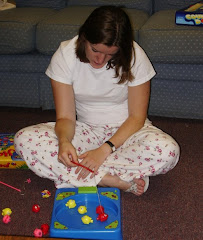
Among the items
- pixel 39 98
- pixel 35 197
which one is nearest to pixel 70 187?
pixel 35 197

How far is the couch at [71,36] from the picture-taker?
1747 mm

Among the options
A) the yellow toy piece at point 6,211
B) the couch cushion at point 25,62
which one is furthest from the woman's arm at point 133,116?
the couch cushion at point 25,62

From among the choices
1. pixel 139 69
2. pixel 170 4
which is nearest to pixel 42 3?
pixel 170 4

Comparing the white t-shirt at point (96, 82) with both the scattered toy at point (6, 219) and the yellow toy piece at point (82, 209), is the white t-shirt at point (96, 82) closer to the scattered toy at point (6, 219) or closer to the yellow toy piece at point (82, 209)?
the yellow toy piece at point (82, 209)

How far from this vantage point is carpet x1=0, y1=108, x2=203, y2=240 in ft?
3.93

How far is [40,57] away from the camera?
1.96 m

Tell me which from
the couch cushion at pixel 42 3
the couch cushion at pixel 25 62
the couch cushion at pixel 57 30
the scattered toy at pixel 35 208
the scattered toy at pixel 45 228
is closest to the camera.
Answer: the scattered toy at pixel 45 228

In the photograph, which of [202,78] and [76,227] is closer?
[76,227]

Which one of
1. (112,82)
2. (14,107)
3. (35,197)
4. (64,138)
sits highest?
(112,82)

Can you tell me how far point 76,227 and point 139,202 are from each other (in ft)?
0.94

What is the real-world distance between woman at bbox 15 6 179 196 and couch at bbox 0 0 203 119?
45cm

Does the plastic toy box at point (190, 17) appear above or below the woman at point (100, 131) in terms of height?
above

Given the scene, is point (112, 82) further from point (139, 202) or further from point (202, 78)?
point (202, 78)

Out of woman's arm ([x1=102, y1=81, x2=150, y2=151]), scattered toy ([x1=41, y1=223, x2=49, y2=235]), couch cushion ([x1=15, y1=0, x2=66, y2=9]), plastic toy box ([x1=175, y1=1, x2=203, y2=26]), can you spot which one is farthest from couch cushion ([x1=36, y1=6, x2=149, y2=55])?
scattered toy ([x1=41, y1=223, x2=49, y2=235])
